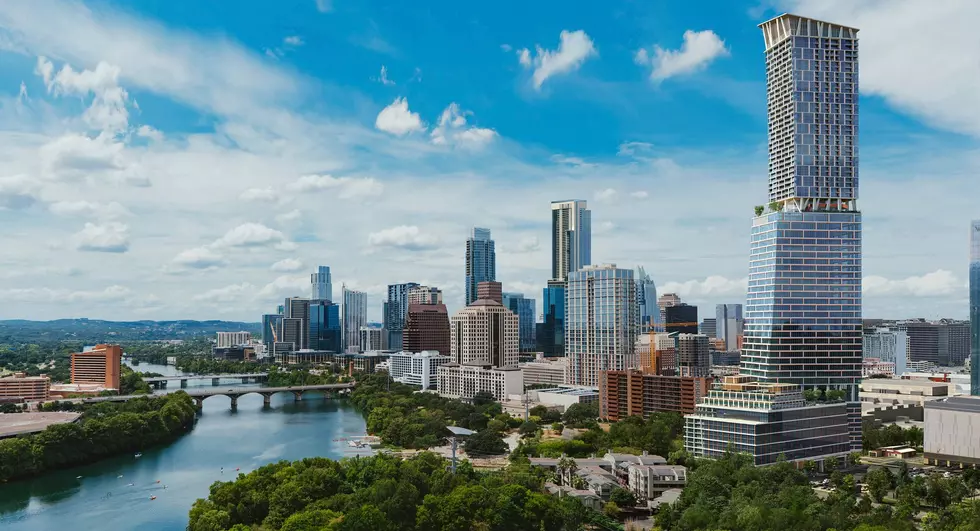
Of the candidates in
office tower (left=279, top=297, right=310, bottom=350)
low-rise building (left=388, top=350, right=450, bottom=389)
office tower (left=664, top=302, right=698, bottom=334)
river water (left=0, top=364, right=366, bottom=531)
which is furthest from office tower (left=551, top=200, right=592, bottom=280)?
river water (left=0, top=364, right=366, bottom=531)

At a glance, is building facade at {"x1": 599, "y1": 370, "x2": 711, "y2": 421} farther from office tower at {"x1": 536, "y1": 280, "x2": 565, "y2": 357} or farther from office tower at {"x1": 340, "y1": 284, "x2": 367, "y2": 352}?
office tower at {"x1": 340, "y1": 284, "x2": 367, "y2": 352}

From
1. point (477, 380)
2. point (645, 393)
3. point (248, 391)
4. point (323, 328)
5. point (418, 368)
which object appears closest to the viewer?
point (645, 393)

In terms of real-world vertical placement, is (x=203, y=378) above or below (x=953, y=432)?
below

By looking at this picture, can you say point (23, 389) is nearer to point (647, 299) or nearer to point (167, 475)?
point (167, 475)

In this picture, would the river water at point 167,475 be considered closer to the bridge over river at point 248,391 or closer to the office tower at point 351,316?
the bridge over river at point 248,391

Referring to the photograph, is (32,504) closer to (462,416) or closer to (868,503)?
(462,416)

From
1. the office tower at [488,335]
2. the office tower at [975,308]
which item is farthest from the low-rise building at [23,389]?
the office tower at [975,308]

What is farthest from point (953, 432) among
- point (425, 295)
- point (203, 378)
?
point (425, 295)

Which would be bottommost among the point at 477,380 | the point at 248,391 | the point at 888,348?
the point at 248,391

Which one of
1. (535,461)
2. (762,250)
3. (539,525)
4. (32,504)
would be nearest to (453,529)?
(539,525)
